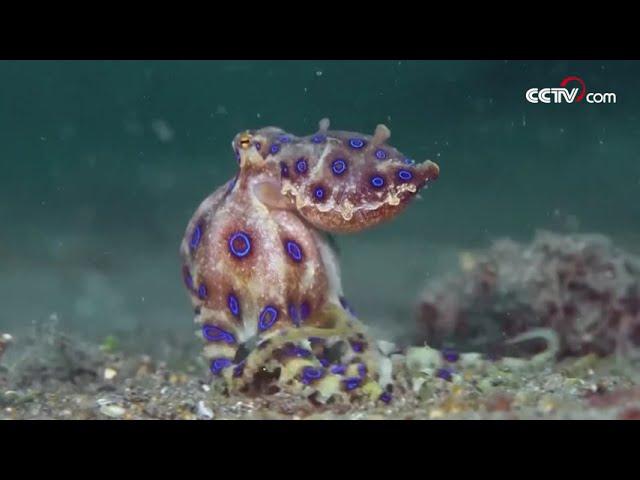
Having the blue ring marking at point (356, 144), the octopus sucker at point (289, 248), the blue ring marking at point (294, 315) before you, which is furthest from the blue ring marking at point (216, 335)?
the blue ring marking at point (356, 144)

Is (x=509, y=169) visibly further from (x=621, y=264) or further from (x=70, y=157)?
(x=70, y=157)

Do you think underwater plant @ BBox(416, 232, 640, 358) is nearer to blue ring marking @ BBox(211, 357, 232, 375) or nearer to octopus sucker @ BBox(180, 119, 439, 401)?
octopus sucker @ BBox(180, 119, 439, 401)

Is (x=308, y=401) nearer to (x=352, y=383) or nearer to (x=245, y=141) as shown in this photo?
(x=352, y=383)

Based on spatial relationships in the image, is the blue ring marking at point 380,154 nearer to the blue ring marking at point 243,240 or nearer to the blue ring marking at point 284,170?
the blue ring marking at point 284,170

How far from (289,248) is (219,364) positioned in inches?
41.5

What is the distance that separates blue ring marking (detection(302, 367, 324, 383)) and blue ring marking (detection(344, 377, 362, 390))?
181 mm

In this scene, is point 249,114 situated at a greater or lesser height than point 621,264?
greater

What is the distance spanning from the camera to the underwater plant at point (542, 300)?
6.12 m

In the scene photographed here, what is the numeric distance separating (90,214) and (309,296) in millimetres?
21316

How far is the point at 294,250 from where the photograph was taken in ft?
18.1

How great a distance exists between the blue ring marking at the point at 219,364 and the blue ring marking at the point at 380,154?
1958 mm

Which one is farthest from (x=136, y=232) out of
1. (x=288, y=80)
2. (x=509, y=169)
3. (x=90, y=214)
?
(x=509, y=169)

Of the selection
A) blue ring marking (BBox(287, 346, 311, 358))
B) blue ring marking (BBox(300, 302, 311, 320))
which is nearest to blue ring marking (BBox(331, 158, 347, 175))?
blue ring marking (BBox(300, 302, 311, 320))

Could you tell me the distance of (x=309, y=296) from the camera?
5504 millimetres
